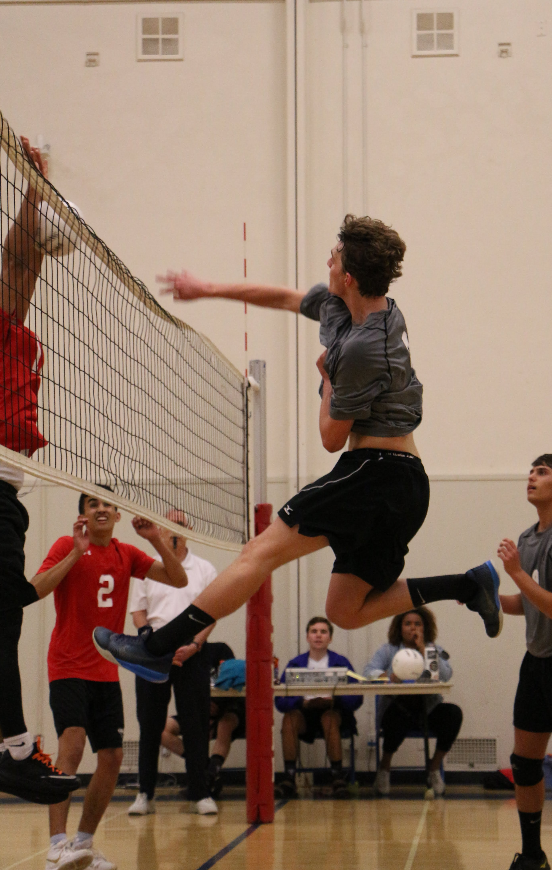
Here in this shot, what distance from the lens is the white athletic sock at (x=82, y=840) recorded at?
4730mm

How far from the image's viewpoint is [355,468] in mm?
3479

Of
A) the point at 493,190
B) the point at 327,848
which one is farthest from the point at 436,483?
the point at 327,848

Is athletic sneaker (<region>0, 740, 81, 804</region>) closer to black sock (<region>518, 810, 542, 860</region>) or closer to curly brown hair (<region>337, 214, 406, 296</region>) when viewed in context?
curly brown hair (<region>337, 214, 406, 296</region>)

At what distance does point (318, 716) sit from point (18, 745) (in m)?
5.25

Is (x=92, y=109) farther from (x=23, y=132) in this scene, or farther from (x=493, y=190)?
(x=493, y=190)

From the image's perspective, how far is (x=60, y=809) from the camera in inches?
186

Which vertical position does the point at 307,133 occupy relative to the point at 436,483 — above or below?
above

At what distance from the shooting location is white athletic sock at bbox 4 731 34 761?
3.33m

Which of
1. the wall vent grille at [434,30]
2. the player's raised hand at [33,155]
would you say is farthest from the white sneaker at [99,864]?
the wall vent grille at [434,30]

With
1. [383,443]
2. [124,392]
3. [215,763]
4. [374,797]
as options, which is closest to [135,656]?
[383,443]

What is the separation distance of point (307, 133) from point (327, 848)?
6.59 m

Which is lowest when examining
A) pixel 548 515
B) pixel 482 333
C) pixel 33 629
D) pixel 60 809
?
pixel 60 809

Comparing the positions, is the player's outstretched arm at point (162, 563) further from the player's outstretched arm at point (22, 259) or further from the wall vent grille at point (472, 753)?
the wall vent grille at point (472, 753)

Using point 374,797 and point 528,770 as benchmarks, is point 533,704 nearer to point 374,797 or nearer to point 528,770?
point 528,770
